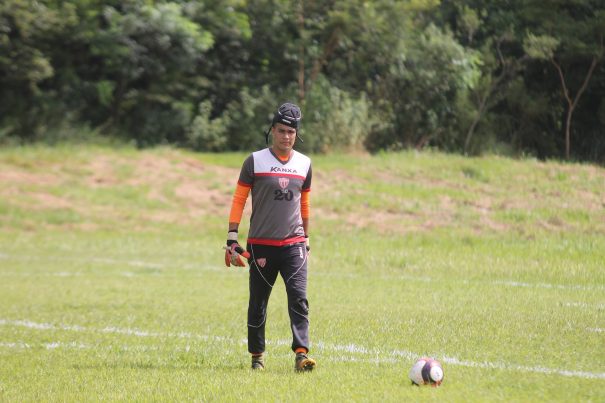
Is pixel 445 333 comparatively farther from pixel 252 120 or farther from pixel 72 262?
pixel 252 120

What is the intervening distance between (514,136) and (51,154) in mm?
18715

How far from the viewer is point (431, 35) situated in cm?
3978

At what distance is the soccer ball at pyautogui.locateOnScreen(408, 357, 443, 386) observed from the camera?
695 centimetres

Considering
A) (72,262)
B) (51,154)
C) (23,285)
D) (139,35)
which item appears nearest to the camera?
(23,285)

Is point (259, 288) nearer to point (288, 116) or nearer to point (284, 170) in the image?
point (284, 170)

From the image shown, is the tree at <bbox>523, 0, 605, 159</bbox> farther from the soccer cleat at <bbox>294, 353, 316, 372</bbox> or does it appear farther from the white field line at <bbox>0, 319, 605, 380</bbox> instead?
the soccer cleat at <bbox>294, 353, 316, 372</bbox>

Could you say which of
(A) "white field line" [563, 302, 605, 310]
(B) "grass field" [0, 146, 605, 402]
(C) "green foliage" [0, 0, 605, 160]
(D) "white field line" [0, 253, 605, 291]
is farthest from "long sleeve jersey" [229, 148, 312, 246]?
(C) "green foliage" [0, 0, 605, 160]

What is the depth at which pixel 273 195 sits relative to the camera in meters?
8.20

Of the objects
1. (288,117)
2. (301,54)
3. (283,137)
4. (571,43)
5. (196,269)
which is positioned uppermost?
A: (571,43)

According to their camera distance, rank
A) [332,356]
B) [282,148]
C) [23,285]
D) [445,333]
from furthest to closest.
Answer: [23,285] → [445,333] → [332,356] → [282,148]

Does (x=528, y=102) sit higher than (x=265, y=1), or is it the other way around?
(x=265, y=1)

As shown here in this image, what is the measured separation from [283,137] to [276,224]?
29.5 inches

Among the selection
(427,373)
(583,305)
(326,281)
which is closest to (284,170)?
(427,373)

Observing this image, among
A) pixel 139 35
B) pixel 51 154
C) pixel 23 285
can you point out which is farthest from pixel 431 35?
pixel 23 285
